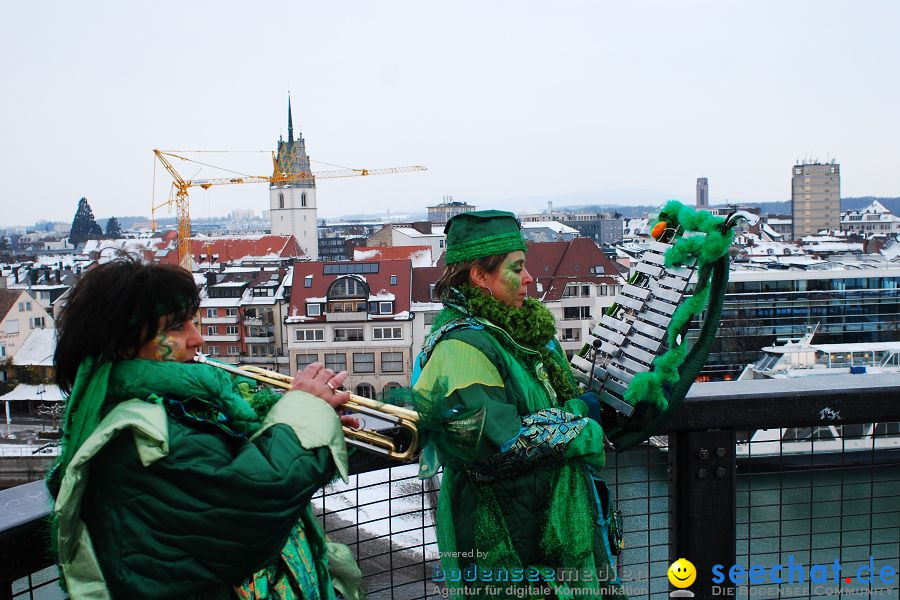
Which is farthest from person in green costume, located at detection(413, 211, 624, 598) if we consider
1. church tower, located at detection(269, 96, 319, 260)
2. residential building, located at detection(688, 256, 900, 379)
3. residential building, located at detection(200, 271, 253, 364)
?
church tower, located at detection(269, 96, 319, 260)

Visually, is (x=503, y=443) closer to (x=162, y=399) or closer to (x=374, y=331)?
(x=162, y=399)

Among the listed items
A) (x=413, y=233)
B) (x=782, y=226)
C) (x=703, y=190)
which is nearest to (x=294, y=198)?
(x=413, y=233)

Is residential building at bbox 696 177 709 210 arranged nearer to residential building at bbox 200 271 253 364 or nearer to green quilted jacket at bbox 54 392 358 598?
residential building at bbox 200 271 253 364

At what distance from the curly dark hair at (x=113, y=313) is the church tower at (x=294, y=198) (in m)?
80.6

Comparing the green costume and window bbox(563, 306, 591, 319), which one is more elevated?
the green costume

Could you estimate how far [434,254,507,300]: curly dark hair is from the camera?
2.13 meters

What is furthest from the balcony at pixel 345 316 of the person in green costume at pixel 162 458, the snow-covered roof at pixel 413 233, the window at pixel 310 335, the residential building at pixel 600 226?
the residential building at pixel 600 226

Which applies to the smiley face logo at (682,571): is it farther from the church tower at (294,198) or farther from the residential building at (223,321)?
the church tower at (294,198)

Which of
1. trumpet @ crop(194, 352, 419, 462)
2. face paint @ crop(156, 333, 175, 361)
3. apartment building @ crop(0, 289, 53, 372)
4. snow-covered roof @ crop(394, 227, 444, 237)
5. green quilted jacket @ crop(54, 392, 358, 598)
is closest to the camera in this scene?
green quilted jacket @ crop(54, 392, 358, 598)

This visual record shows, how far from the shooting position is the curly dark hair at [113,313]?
1507 mm

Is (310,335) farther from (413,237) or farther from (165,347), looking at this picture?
(165,347)

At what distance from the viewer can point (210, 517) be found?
1.46 meters

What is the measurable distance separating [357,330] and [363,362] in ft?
3.72

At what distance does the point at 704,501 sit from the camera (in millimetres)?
2383
